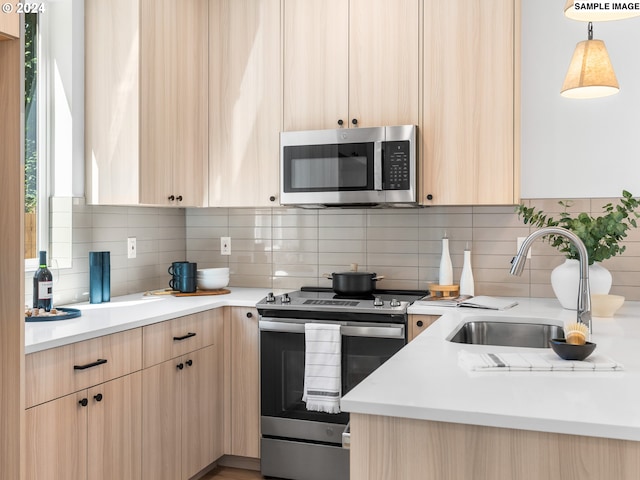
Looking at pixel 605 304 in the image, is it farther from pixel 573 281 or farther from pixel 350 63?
pixel 350 63

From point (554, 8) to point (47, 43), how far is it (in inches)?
98.7

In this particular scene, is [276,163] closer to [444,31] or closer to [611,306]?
[444,31]

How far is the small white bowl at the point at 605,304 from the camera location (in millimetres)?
2520

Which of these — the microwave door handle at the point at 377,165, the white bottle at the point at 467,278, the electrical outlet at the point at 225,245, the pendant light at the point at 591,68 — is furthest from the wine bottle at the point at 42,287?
the pendant light at the point at 591,68

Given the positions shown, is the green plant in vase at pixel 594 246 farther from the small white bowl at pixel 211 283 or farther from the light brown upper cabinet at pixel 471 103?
the small white bowl at pixel 211 283

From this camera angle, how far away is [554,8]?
3.07 m

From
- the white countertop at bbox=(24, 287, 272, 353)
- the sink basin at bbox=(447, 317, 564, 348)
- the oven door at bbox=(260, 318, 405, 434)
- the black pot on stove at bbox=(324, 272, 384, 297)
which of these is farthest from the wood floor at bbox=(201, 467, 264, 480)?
the sink basin at bbox=(447, 317, 564, 348)

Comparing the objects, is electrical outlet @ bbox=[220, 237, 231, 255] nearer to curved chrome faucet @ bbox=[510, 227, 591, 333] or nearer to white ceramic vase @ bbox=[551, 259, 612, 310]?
white ceramic vase @ bbox=[551, 259, 612, 310]

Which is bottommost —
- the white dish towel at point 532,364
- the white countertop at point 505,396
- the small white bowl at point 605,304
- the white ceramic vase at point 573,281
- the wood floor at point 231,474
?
the wood floor at point 231,474

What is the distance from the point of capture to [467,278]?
127 inches

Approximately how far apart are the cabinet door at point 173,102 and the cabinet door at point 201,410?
838 mm

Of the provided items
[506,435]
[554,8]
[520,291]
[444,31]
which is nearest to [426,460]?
[506,435]

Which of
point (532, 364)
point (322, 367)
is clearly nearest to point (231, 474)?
point (322, 367)

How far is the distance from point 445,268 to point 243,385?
1220 millimetres
